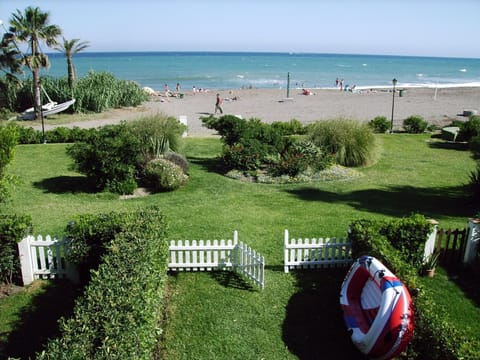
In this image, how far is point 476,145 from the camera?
14.6 metres

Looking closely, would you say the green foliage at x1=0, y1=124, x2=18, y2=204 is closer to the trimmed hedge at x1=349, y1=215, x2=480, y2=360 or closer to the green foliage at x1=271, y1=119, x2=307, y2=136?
the trimmed hedge at x1=349, y1=215, x2=480, y2=360

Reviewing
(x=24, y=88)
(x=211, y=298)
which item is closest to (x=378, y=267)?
(x=211, y=298)

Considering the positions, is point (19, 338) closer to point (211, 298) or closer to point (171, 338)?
point (171, 338)

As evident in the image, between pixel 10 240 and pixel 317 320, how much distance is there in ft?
19.7

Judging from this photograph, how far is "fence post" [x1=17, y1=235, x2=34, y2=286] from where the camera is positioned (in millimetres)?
9094

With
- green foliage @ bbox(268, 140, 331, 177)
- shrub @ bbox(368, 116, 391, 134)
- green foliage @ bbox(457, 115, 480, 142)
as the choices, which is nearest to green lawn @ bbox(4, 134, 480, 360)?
green foliage @ bbox(268, 140, 331, 177)

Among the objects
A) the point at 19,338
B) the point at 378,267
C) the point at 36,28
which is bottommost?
the point at 19,338

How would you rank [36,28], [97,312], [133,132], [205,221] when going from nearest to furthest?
[97,312] < [205,221] < [133,132] < [36,28]

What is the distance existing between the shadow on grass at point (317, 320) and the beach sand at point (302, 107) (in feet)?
65.4

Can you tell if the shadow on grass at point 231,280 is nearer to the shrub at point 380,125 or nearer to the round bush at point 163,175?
the round bush at point 163,175

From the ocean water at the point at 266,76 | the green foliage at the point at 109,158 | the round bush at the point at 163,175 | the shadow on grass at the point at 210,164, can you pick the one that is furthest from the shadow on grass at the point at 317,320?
the ocean water at the point at 266,76

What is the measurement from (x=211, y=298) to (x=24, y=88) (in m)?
33.0

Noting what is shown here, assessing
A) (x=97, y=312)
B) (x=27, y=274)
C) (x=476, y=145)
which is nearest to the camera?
(x=97, y=312)

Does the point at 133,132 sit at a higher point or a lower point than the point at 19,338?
higher
